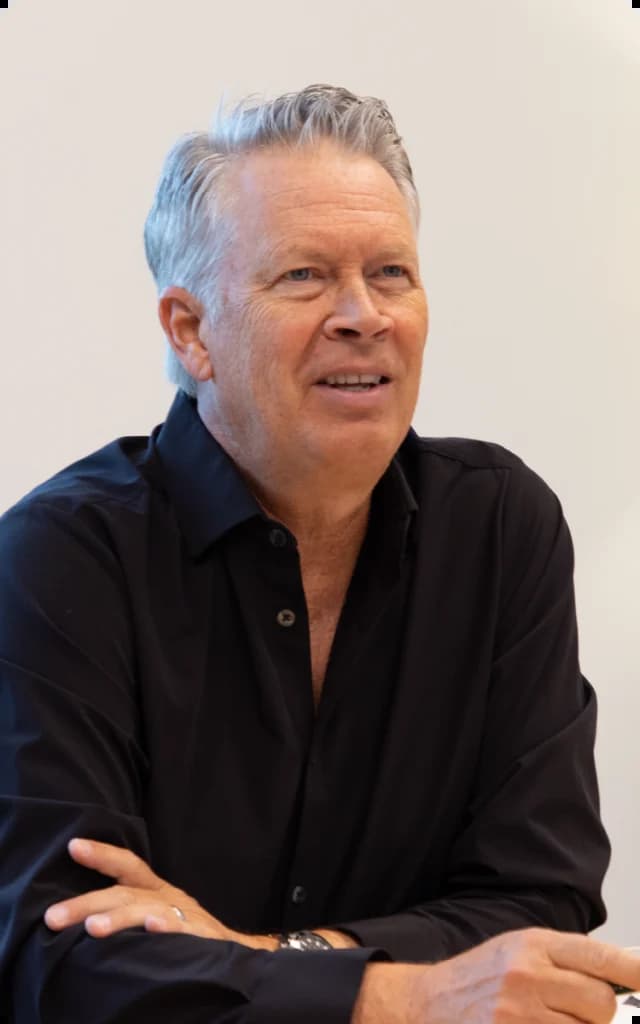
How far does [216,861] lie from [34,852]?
0.29 metres

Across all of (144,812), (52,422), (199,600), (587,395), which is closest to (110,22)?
(52,422)

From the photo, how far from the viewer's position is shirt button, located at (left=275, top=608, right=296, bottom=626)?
193 cm

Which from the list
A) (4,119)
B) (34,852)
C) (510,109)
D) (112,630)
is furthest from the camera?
(510,109)

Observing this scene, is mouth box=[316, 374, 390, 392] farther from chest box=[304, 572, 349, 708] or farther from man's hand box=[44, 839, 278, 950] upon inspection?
man's hand box=[44, 839, 278, 950]

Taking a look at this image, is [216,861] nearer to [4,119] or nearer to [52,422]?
[52,422]

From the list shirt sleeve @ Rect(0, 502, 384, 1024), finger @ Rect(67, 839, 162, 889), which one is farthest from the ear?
finger @ Rect(67, 839, 162, 889)

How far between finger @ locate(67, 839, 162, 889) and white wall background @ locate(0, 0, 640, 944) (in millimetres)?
1355

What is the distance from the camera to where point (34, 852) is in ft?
5.49

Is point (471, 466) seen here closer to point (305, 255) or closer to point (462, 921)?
point (305, 255)

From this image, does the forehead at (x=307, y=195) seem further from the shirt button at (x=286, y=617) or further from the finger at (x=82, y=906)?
the finger at (x=82, y=906)

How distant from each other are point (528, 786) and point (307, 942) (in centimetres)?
37

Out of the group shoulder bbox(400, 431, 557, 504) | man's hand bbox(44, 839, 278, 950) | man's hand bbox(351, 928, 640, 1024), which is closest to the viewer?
man's hand bbox(351, 928, 640, 1024)

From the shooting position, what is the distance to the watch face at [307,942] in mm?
1742

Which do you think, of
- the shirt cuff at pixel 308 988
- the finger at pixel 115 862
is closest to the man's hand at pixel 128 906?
the finger at pixel 115 862
